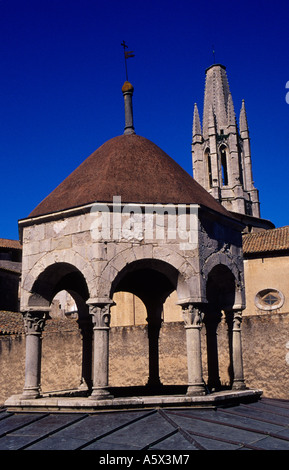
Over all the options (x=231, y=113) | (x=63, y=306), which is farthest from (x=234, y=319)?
(x=231, y=113)

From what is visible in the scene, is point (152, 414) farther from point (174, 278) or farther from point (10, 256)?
point (10, 256)

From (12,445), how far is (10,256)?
3421cm

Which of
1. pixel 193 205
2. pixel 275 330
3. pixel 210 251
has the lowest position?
pixel 275 330

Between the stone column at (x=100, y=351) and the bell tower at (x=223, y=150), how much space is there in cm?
4984

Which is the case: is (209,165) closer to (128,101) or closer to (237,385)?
(128,101)

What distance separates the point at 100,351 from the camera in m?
6.68

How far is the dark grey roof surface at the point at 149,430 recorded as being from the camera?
5.22 m

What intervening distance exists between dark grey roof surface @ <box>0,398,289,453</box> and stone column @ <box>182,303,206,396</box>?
369 mm

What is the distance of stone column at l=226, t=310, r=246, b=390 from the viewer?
8.06m

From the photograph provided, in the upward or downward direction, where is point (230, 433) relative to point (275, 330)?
downward

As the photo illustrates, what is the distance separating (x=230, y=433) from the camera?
557cm

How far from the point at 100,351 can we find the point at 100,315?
1.68 ft

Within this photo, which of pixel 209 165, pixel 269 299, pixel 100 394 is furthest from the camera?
pixel 209 165
